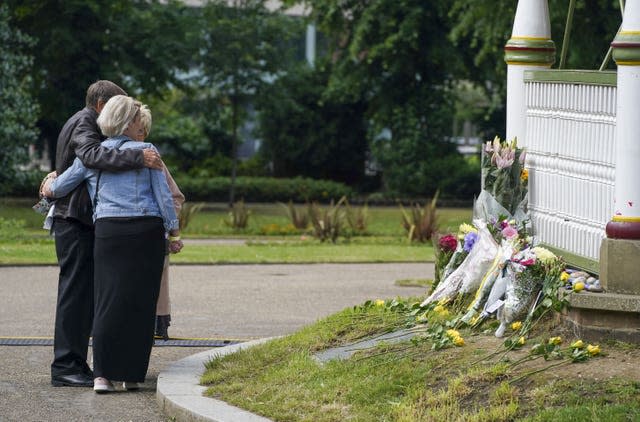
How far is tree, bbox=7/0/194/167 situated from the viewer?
31172 millimetres

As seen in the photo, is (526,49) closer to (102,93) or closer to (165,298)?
(102,93)

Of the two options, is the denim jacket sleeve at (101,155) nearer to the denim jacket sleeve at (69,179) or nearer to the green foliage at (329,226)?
the denim jacket sleeve at (69,179)

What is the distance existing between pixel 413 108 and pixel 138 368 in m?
29.7

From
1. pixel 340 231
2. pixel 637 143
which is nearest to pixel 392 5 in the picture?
pixel 340 231

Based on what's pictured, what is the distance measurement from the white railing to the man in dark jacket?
2686mm

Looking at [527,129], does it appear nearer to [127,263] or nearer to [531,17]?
[531,17]

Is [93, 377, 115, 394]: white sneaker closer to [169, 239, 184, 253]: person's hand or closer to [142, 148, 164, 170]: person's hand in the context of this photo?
[169, 239, 184, 253]: person's hand

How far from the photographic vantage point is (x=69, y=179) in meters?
8.15

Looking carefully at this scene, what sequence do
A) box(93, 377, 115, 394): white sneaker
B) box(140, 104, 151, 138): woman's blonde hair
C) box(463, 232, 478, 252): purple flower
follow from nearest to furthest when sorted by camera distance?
1. box(93, 377, 115, 394): white sneaker
2. box(140, 104, 151, 138): woman's blonde hair
3. box(463, 232, 478, 252): purple flower

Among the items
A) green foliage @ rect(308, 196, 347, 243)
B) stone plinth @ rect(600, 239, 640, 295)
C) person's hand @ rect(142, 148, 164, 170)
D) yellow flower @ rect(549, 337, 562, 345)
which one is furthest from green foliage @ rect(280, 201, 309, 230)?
yellow flower @ rect(549, 337, 562, 345)

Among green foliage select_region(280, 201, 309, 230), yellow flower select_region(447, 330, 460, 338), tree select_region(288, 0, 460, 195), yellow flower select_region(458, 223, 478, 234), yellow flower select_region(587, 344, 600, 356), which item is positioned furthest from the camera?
tree select_region(288, 0, 460, 195)

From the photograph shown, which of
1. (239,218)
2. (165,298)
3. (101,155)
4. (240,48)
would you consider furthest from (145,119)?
(240,48)

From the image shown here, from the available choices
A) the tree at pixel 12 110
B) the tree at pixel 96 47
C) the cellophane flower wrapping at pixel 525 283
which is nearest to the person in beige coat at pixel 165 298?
the cellophane flower wrapping at pixel 525 283

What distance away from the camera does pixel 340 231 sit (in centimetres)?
2195
